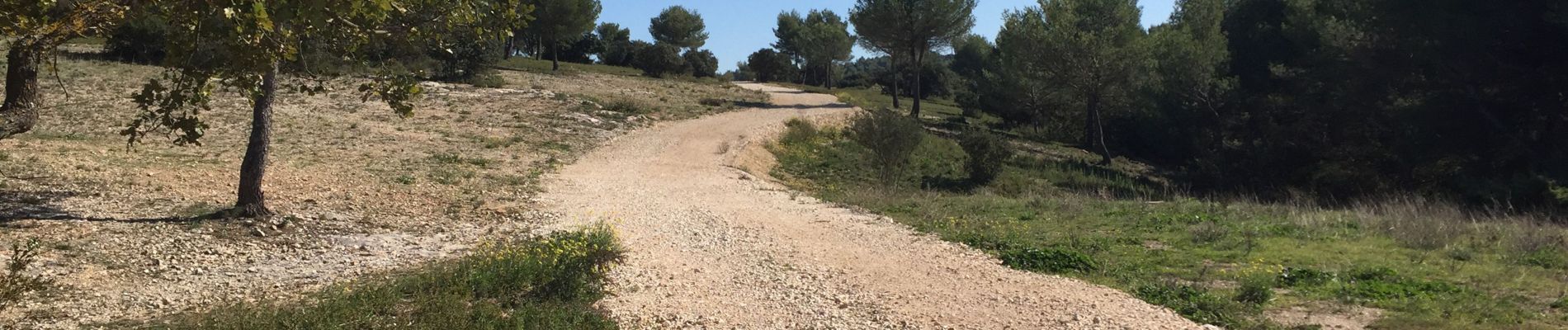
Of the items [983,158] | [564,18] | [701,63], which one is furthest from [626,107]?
[701,63]

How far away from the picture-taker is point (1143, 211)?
41.7ft

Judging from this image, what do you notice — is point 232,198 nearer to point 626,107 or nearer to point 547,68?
point 626,107

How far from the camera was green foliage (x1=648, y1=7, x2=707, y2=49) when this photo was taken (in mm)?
80000

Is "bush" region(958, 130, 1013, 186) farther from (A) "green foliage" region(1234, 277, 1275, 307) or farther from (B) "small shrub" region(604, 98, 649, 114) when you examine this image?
(A) "green foliage" region(1234, 277, 1275, 307)

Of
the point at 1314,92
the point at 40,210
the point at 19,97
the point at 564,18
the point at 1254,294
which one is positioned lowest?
the point at 40,210

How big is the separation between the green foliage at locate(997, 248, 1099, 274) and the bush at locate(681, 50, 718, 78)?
51051mm

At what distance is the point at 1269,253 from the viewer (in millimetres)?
9039

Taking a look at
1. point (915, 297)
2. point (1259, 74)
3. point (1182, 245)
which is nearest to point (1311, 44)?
point (1259, 74)

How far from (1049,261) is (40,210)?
9.44 m

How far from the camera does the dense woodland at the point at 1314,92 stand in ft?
65.1

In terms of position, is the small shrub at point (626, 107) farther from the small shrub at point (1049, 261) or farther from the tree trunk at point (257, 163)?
the small shrub at point (1049, 261)

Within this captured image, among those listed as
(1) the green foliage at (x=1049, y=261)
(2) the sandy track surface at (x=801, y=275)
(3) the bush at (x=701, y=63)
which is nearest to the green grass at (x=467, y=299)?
(2) the sandy track surface at (x=801, y=275)

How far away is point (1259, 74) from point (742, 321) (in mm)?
31794

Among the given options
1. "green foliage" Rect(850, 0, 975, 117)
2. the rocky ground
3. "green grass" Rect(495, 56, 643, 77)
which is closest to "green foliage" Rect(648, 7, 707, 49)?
"green grass" Rect(495, 56, 643, 77)
